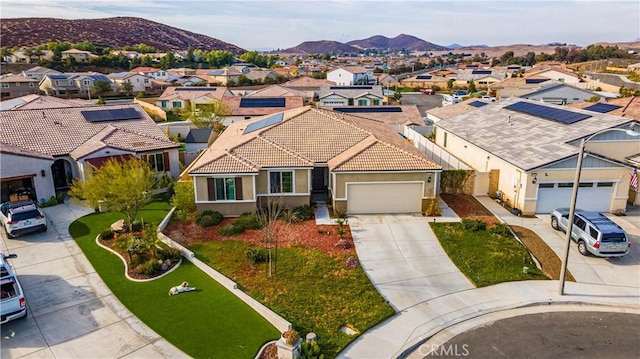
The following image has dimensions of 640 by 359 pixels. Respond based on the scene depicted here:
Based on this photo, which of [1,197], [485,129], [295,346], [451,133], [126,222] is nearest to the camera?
[295,346]

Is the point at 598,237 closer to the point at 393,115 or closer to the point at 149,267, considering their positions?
the point at 149,267

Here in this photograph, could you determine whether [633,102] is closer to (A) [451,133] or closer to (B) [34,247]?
(A) [451,133]

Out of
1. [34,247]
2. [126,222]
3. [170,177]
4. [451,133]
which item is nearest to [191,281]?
[126,222]

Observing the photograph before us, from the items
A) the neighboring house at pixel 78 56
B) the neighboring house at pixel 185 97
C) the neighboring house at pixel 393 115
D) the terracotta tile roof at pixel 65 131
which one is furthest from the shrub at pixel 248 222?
the neighboring house at pixel 78 56

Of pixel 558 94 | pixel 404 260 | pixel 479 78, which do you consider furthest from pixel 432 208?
pixel 479 78

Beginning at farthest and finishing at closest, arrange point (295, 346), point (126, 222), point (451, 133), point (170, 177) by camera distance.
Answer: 1. point (451, 133)
2. point (170, 177)
3. point (126, 222)
4. point (295, 346)

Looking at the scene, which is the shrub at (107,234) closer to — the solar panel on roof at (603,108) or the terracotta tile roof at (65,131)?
the terracotta tile roof at (65,131)

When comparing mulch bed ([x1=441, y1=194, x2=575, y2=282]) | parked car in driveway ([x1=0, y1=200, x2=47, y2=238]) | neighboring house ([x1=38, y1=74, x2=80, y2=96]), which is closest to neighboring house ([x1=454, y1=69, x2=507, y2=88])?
mulch bed ([x1=441, y1=194, x2=575, y2=282])
